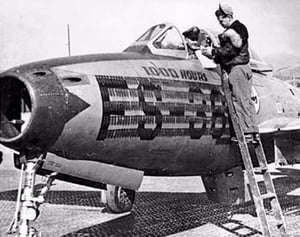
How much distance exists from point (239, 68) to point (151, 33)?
1363 millimetres

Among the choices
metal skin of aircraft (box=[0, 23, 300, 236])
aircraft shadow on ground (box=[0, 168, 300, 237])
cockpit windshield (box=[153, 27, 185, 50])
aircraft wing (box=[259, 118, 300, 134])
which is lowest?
aircraft shadow on ground (box=[0, 168, 300, 237])

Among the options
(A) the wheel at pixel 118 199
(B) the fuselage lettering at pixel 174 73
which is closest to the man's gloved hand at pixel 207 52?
(B) the fuselage lettering at pixel 174 73

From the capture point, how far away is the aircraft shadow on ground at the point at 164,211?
7.56 meters

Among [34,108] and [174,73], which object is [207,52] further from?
[34,108]

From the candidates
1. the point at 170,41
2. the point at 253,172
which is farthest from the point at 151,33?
the point at 253,172

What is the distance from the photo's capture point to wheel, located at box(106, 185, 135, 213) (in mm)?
8712

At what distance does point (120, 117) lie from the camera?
191 inches

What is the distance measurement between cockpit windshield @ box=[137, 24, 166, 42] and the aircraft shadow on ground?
3.18 meters

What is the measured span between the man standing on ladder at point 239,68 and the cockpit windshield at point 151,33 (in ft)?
2.79

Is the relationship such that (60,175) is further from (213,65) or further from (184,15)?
(184,15)

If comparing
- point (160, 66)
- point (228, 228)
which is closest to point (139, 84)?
point (160, 66)

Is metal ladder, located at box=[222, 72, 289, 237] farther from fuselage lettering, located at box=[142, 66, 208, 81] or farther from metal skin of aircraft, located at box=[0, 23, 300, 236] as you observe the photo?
fuselage lettering, located at box=[142, 66, 208, 81]

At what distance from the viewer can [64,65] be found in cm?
474

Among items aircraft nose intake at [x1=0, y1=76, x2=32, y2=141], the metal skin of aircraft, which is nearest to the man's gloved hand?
the metal skin of aircraft
